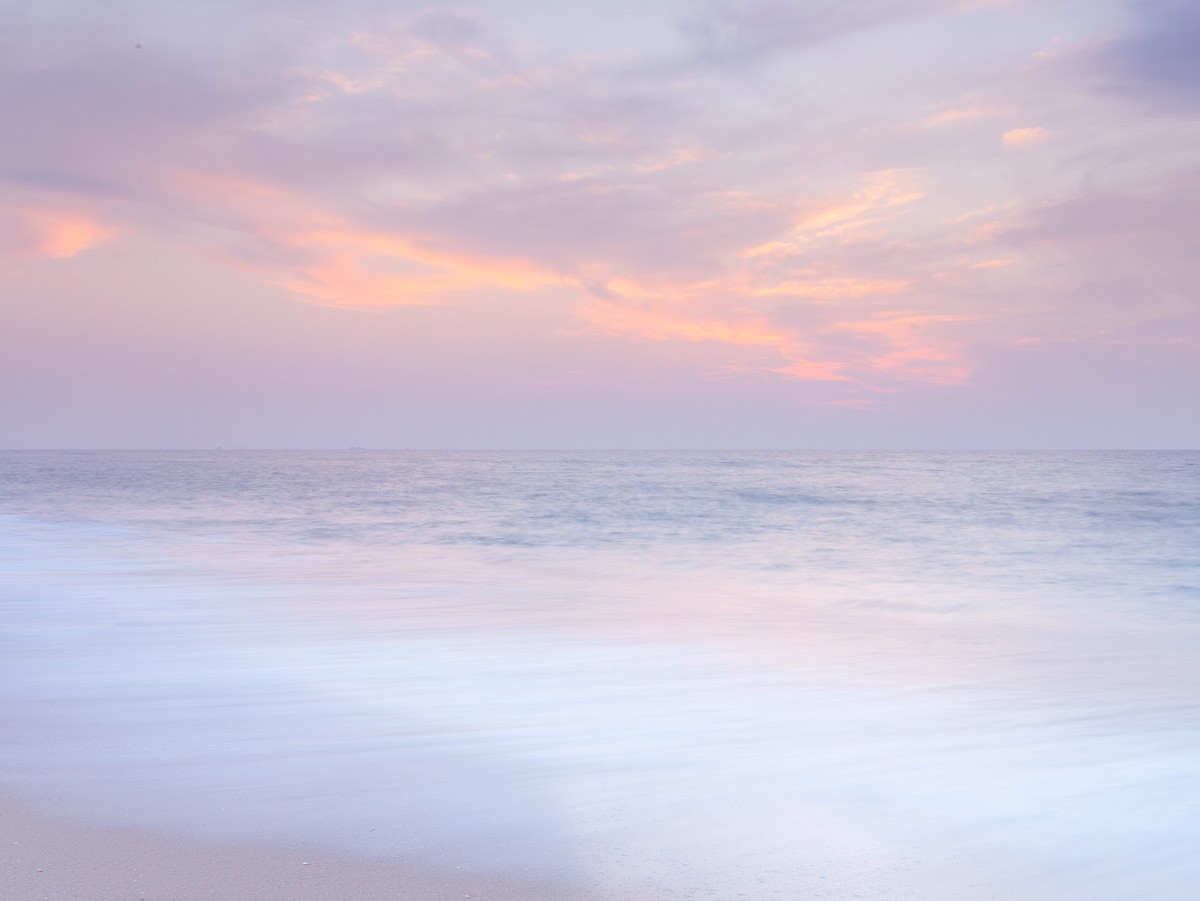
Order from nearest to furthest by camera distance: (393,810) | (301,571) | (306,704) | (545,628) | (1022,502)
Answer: (393,810) → (306,704) → (545,628) → (301,571) → (1022,502)

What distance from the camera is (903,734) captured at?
16.2ft

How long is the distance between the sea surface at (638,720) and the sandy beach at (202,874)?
11 centimetres

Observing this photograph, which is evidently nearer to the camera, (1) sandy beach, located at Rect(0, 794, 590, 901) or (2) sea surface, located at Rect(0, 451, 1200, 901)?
(1) sandy beach, located at Rect(0, 794, 590, 901)

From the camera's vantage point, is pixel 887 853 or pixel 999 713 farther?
pixel 999 713

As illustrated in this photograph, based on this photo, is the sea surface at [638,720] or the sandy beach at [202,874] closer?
the sandy beach at [202,874]

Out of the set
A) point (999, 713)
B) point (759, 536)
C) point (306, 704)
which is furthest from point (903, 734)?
point (759, 536)

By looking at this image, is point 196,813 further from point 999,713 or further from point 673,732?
point 999,713

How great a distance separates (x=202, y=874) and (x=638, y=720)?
2561 mm

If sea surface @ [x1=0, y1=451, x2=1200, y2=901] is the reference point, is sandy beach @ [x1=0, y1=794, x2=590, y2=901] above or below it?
above

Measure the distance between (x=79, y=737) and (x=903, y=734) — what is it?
4004mm

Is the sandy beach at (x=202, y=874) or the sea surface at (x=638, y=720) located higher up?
the sandy beach at (x=202, y=874)

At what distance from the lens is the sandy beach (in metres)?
2.82

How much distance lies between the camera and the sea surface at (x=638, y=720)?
3.33 meters

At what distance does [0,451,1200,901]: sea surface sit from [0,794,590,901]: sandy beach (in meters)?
0.11
